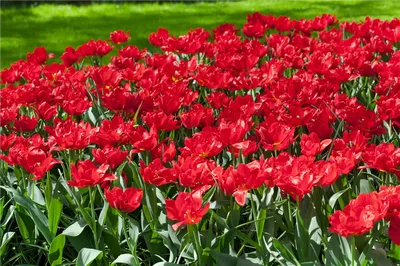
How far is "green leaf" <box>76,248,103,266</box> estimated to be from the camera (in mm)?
2118

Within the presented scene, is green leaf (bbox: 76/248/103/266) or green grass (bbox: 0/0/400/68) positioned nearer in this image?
green leaf (bbox: 76/248/103/266)

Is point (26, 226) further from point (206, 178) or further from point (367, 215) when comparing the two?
point (367, 215)

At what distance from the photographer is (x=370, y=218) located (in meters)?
1.81

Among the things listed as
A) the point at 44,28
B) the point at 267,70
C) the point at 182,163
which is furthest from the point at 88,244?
the point at 44,28

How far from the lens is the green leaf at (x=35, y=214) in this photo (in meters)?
2.28

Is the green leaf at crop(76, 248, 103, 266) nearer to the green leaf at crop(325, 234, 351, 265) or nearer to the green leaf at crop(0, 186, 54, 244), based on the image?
the green leaf at crop(0, 186, 54, 244)

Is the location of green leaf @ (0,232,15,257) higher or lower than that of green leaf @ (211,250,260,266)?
lower

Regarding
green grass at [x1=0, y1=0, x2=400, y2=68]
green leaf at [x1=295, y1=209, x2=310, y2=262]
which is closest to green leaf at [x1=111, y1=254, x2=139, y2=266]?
green leaf at [x1=295, y1=209, x2=310, y2=262]

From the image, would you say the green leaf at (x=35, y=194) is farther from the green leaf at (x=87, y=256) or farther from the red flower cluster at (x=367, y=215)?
the red flower cluster at (x=367, y=215)

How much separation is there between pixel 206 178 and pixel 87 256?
417 mm

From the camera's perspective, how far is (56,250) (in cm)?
228

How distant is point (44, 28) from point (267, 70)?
4936 millimetres

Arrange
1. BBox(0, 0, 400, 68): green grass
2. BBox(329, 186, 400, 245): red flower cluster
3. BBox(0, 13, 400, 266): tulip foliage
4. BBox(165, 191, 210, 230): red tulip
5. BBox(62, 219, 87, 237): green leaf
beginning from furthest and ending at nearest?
BBox(0, 0, 400, 68): green grass
BBox(62, 219, 87, 237): green leaf
BBox(0, 13, 400, 266): tulip foliage
BBox(165, 191, 210, 230): red tulip
BBox(329, 186, 400, 245): red flower cluster

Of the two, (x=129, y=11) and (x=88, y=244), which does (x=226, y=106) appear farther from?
(x=129, y=11)
